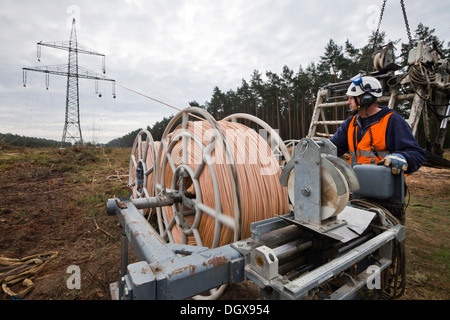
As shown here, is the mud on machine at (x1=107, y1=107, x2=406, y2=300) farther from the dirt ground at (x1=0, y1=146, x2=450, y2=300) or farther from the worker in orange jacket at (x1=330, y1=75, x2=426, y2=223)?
the dirt ground at (x1=0, y1=146, x2=450, y2=300)

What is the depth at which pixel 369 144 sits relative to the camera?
275 cm

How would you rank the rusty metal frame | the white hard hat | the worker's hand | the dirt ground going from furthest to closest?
1. the dirt ground
2. the white hard hat
3. the worker's hand
4. the rusty metal frame

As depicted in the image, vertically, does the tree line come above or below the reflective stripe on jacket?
above

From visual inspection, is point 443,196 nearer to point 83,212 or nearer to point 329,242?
point 329,242

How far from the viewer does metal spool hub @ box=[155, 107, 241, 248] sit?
219cm

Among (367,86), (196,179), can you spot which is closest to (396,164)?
(367,86)

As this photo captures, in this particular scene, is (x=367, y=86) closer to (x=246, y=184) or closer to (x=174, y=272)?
(x=246, y=184)

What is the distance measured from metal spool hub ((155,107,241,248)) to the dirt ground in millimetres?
978

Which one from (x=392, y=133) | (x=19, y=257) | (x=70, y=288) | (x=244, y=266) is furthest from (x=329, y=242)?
(x=19, y=257)

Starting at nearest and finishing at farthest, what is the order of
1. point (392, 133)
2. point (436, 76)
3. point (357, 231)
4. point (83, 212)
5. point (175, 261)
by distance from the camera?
point (175, 261), point (357, 231), point (392, 133), point (436, 76), point (83, 212)

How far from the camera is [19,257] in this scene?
12.7ft

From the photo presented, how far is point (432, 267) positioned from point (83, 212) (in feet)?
24.2

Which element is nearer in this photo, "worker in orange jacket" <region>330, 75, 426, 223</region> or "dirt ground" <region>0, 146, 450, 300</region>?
"worker in orange jacket" <region>330, 75, 426, 223</region>

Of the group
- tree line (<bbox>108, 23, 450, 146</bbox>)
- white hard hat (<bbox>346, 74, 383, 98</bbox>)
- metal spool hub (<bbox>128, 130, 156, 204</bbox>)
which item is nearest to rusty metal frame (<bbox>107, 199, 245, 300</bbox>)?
white hard hat (<bbox>346, 74, 383, 98</bbox>)
